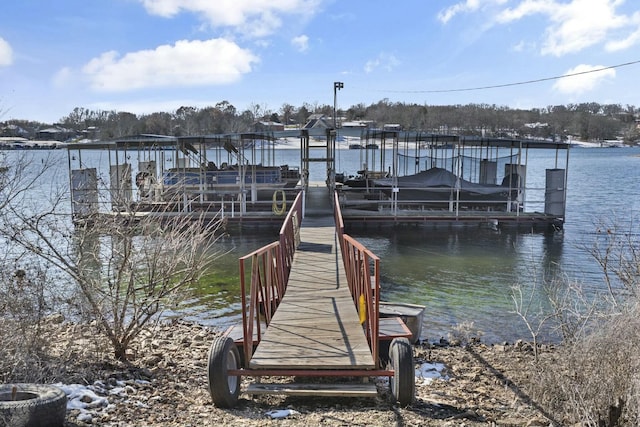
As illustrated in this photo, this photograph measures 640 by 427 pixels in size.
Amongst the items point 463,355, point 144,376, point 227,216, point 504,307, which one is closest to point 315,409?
point 144,376

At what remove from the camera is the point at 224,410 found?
5.89 meters

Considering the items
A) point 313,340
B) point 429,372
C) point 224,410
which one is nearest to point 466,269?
point 429,372

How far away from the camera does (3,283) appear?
6.86m

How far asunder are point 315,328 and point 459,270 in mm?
10384

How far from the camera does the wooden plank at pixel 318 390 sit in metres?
6.08

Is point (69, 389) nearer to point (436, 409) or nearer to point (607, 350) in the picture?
point (436, 409)

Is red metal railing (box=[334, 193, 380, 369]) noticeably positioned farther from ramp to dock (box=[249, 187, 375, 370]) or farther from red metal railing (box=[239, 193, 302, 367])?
red metal railing (box=[239, 193, 302, 367])

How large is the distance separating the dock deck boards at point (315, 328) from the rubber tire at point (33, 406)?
7.12 feet

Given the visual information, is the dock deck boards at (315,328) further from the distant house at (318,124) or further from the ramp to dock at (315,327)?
the distant house at (318,124)

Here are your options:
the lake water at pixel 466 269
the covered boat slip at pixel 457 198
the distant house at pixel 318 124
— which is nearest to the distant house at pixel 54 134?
the distant house at pixel 318 124

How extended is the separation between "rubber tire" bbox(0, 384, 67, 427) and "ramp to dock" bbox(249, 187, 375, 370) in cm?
216

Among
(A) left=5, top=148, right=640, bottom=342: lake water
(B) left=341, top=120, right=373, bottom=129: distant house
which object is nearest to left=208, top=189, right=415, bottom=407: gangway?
(A) left=5, top=148, right=640, bottom=342: lake water

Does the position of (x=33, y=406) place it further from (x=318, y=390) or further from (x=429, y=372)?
(x=429, y=372)

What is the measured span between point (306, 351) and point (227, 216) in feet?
58.2
